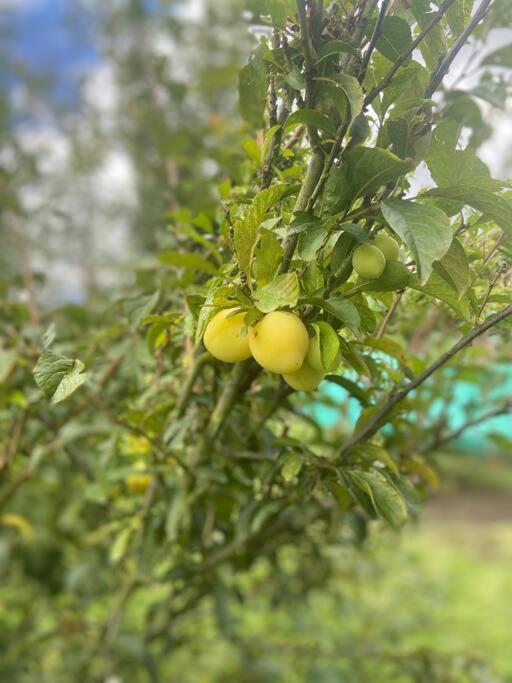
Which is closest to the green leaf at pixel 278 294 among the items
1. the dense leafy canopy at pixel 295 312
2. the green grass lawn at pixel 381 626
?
the dense leafy canopy at pixel 295 312

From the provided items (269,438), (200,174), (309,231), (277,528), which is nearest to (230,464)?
(269,438)

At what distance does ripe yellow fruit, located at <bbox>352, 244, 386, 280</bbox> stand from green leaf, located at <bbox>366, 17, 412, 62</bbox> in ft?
0.37

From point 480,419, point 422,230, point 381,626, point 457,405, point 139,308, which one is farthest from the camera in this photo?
point 381,626

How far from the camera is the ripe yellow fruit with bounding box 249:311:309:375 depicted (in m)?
0.32

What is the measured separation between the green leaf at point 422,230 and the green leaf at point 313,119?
0.06 metres

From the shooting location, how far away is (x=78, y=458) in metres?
0.91

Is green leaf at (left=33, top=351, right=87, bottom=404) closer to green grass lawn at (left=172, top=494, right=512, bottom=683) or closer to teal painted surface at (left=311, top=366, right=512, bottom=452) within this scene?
teal painted surface at (left=311, top=366, right=512, bottom=452)

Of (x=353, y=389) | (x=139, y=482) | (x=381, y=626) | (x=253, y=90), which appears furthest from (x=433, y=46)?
(x=381, y=626)

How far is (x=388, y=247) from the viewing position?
34 cm

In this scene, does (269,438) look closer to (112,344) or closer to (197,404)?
(197,404)

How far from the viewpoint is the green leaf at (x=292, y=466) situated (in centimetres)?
43

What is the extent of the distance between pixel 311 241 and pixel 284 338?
2.1 inches

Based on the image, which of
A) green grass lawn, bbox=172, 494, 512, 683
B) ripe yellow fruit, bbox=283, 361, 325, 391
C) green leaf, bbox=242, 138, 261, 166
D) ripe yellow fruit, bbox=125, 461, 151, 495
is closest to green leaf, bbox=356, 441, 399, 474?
ripe yellow fruit, bbox=283, 361, 325, 391

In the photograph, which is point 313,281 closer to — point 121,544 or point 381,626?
point 121,544
